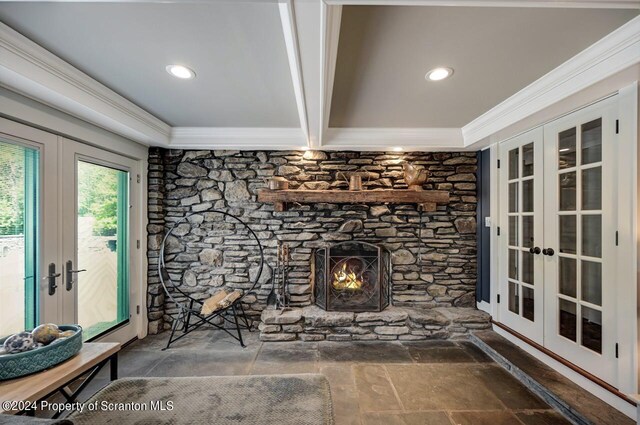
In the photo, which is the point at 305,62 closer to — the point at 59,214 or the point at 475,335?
the point at 59,214

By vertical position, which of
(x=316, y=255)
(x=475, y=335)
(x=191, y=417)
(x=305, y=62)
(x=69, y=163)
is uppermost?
(x=305, y=62)

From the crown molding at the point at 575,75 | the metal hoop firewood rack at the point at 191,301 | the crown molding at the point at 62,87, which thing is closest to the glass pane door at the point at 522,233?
the crown molding at the point at 575,75

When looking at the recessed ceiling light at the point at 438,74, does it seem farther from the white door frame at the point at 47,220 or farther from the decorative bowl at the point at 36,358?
the white door frame at the point at 47,220

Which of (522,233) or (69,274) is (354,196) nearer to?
(522,233)

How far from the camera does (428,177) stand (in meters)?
3.16

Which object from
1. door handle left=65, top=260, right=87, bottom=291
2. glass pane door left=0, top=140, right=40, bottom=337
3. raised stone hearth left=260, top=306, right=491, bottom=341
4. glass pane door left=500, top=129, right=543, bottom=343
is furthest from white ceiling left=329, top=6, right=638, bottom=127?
door handle left=65, top=260, right=87, bottom=291

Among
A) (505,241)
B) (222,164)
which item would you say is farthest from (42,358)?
(505,241)

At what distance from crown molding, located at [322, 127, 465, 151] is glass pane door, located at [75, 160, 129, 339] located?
221 centimetres

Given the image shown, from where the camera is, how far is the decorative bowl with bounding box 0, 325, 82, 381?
44.9 inches

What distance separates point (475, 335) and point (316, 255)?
6.15 ft

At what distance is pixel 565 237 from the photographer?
2.16 meters

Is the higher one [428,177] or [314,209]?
[428,177]

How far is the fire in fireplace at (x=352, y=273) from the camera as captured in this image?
309cm

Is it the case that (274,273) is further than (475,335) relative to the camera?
Yes
